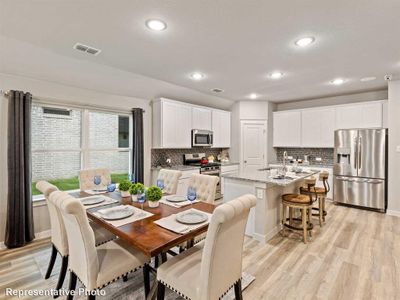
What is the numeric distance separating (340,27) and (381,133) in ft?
10.2

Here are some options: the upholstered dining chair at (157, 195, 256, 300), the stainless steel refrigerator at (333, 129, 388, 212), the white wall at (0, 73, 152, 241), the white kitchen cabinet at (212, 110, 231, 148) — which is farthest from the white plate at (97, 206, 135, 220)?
the stainless steel refrigerator at (333, 129, 388, 212)

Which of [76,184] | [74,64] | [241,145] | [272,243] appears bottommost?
[272,243]

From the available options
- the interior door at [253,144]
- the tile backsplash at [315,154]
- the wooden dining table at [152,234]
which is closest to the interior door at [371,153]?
the tile backsplash at [315,154]

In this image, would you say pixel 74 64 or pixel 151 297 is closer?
pixel 151 297

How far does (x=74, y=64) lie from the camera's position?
301cm

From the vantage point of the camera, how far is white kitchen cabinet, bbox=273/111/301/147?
19.1 feet

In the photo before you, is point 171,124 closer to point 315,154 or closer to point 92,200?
point 92,200

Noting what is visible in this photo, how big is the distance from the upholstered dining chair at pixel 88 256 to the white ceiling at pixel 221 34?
1676 mm

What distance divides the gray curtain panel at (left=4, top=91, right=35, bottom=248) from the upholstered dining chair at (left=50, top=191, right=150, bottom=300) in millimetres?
1810

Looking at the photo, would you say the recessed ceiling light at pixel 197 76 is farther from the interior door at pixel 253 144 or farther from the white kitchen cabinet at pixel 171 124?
the interior door at pixel 253 144

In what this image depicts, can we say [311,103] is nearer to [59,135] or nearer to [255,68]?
[255,68]

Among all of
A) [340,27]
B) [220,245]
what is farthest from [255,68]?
[220,245]

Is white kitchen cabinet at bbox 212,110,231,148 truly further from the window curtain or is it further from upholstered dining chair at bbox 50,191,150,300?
upholstered dining chair at bbox 50,191,150,300

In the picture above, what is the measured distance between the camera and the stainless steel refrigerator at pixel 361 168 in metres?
4.30
